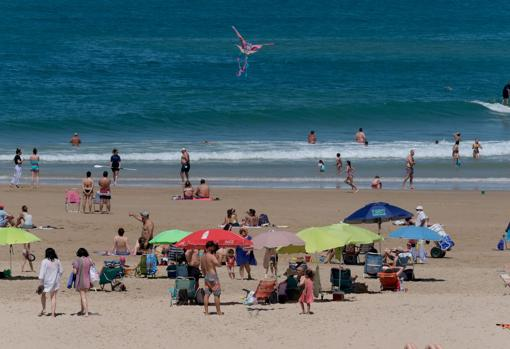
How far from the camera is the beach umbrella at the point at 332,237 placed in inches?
647

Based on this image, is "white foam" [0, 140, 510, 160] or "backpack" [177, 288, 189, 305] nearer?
"backpack" [177, 288, 189, 305]

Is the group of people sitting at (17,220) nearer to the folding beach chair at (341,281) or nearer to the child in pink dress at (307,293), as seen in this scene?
the folding beach chair at (341,281)

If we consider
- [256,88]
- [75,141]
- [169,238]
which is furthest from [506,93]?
[169,238]

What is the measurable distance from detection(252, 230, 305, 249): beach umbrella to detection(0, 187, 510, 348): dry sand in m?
0.84

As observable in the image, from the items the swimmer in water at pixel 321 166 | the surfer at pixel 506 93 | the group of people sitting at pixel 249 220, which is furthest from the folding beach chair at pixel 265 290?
the surfer at pixel 506 93

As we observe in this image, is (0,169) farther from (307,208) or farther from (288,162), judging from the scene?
(307,208)

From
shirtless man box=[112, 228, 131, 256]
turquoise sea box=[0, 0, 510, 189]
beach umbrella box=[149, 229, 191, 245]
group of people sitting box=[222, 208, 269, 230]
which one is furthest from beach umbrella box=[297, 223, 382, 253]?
turquoise sea box=[0, 0, 510, 189]

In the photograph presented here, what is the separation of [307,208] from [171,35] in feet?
156

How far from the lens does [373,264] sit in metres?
18.0

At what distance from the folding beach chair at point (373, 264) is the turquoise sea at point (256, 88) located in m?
11.2

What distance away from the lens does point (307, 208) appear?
24.9 m

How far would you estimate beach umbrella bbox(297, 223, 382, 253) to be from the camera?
16.4m

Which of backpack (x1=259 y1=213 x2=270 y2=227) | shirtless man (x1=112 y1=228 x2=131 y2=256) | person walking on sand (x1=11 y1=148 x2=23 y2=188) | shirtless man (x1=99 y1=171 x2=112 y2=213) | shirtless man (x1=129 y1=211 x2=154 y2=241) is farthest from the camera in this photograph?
person walking on sand (x1=11 y1=148 x2=23 y2=188)

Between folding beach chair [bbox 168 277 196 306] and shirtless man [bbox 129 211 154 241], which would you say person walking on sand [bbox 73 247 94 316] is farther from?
shirtless man [bbox 129 211 154 241]
